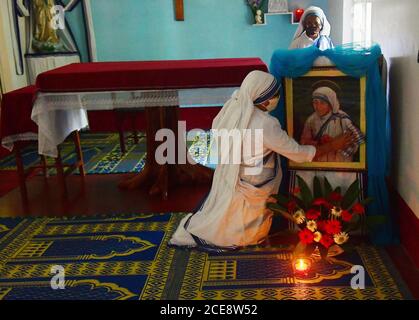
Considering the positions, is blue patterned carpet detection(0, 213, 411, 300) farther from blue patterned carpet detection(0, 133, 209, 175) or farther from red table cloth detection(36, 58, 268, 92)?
blue patterned carpet detection(0, 133, 209, 175)

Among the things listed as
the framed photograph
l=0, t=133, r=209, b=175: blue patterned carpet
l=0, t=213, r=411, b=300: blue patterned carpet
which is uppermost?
the framed photograph

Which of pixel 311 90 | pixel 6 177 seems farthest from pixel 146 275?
pixel 6 177

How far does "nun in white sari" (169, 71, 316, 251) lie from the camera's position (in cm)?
333

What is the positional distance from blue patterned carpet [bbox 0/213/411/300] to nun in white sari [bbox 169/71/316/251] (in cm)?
12

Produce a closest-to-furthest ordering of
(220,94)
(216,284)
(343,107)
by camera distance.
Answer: (216,284) → (343,107) → (220,94)

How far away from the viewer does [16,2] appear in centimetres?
666

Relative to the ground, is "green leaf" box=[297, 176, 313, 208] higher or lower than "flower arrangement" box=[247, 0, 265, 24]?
lower

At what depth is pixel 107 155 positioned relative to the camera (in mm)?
6191

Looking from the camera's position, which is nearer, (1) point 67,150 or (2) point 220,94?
(2) point 220,94

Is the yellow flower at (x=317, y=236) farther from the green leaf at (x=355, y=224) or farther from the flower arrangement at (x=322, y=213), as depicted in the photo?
the green leaf at (x=355, y=224)

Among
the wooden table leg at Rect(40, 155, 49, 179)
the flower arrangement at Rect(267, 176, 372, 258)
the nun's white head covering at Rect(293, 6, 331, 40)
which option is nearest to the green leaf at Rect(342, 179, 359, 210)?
the flower arrangement at Rect(267, 176, 372, 258)

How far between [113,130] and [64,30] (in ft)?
5.11

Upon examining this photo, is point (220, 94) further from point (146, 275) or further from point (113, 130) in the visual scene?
point (113, 130)

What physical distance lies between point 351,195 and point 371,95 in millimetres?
662
